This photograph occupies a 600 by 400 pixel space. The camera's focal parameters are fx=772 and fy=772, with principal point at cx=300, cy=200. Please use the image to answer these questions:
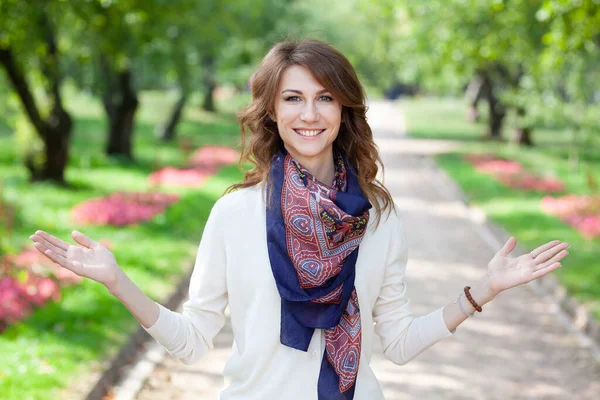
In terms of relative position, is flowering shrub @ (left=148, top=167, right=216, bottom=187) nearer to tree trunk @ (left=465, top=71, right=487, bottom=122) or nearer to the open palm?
the open palm

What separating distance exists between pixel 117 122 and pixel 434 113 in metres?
32.2

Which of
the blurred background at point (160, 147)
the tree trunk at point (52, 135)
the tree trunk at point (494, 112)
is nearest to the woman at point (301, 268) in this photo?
the blurred background at point (160, 147)

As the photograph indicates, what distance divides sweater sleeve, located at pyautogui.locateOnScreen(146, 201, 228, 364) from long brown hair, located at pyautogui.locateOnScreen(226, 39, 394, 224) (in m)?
0.25

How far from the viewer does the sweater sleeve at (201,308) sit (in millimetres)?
2510

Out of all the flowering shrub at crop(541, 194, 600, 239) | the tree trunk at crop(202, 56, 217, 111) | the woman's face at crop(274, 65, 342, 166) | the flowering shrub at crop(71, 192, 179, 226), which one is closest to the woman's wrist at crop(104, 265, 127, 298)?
the woman's face at crop(274, 65, 342, 166)

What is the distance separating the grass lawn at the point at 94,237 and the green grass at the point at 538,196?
15.0 ft

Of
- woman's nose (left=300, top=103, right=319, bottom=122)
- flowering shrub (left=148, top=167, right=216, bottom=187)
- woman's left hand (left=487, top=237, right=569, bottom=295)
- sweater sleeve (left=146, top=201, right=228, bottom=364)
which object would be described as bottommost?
flowering shrub (left=148, top=167, right=216, bottom=187)

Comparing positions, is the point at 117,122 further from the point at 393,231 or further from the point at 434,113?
the point at 434,113

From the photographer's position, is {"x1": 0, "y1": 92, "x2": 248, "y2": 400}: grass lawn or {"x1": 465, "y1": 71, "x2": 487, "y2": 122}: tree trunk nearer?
{"x1": 0, "y1": 92, "x2": 248, "y2": 400}: grass lawn

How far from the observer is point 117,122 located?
18750 millimetres

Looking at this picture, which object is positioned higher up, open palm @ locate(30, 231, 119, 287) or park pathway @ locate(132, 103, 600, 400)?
open palm @ locate(30, 231, 119, 287)

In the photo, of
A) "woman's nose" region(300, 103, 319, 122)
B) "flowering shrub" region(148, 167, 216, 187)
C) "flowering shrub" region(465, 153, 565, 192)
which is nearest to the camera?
"woman's nose" region(300, 103, 319, 122)

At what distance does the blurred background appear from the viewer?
6.92 meters

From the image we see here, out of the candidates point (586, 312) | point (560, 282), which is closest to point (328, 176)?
point (586, 312)
